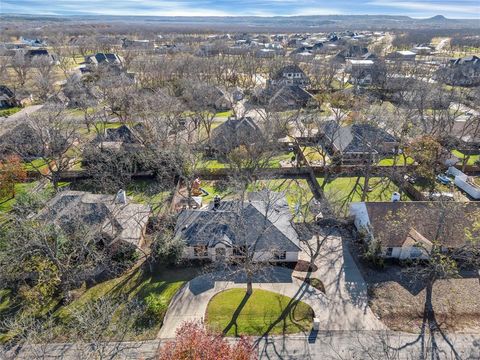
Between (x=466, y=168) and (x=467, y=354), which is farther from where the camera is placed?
(x=466, y=168)

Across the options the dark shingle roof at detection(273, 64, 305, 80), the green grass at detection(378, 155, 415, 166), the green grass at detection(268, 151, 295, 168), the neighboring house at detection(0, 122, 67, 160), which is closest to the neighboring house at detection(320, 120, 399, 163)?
the green grass at detection(378, 155, 415, 166)

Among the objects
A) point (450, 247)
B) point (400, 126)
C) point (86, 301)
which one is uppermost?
point (400, 126)

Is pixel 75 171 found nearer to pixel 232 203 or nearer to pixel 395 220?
pixel 232 203

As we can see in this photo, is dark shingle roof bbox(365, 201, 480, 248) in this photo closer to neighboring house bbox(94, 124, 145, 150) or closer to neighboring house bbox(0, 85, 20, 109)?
neighboring house bbox(94, 124, 145, 150)

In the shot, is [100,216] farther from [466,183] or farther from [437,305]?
[466,183]

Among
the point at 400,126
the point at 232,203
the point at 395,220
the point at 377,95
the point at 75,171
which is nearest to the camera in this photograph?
the point at 395,220

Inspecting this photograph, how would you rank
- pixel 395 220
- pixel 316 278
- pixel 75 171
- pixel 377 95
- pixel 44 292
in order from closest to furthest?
pixel 44 292, pixel 316 278, pixel 395 220, pixel 75 171, pixel 377 95

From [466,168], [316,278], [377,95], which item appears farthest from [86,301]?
[377,95]
